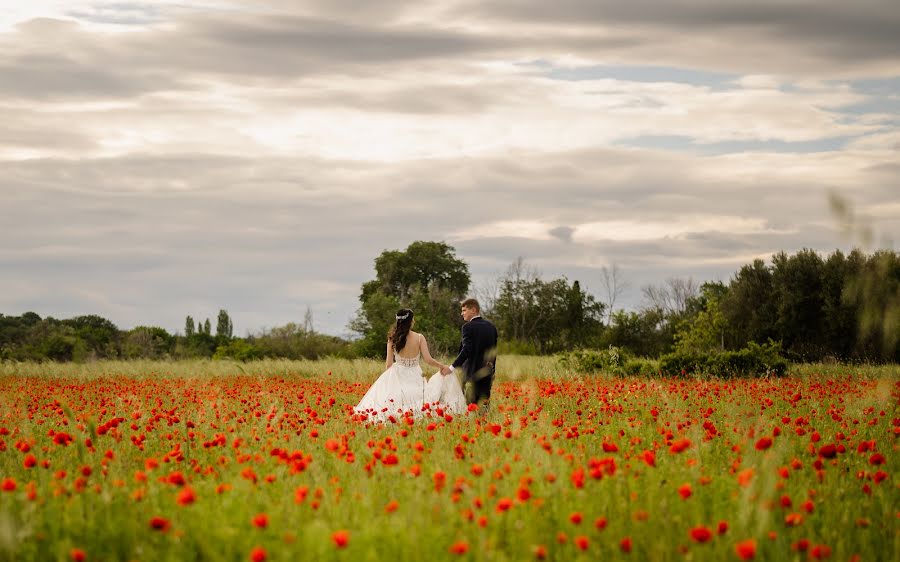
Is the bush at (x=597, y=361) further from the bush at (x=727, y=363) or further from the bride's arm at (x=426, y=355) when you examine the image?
the bride's arm at (x=426, y=355)

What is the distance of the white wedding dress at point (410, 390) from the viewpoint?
1207 cm

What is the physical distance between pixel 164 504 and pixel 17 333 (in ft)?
206

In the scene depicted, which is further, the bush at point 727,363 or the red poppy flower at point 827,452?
the bush at point 727,363

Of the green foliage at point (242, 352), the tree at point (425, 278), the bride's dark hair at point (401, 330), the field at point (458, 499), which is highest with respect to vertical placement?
the tree at point (425, 278)

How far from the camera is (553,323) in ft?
214

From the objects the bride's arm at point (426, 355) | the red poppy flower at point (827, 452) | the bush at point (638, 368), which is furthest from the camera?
the bush at point (638, 368)

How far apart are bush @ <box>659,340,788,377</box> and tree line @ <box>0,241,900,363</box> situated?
0.33 m

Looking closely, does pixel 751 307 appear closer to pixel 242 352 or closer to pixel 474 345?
pixel 242 352

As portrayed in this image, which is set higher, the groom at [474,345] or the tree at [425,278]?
the tree at [425,278]

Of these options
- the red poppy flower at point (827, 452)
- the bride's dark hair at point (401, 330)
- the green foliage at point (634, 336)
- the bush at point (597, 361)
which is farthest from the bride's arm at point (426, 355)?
the green foliage at point (634, 336)

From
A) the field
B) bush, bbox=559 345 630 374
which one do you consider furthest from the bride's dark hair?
bush, bbox=559 345 630 374

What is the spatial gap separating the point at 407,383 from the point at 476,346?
1.54m

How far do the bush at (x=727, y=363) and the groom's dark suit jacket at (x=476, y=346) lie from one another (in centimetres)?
1042

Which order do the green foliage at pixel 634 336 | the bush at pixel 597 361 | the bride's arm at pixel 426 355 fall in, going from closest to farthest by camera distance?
1. the bride's arm at pixel 426 355
2. the bush at pixel 597 361
3. the green foliage at pixel 634 336
